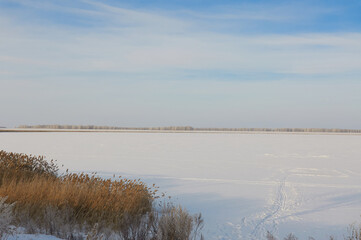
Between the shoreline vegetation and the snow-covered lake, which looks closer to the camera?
the shoreline vegetation

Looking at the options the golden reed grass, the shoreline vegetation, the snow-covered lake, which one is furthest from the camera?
the snow-covered lake

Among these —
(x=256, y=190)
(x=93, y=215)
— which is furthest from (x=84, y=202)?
(x=256, y=190)

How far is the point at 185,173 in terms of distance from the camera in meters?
15.6

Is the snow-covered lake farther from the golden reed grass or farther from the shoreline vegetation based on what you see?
the golden reed grass

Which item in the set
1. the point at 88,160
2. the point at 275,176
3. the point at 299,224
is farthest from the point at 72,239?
the point at 88,160

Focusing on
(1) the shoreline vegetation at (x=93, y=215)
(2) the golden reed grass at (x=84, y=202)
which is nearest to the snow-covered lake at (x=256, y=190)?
(1) the shoreline vegetation at (x=93, y=215)

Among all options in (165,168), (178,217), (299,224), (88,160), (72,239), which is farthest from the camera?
(88,160)

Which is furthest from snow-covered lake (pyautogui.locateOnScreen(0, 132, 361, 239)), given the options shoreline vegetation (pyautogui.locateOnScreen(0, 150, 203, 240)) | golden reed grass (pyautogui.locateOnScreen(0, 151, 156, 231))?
golden reed grass (pyautogui.locateOnScreen(0, 151, 156, 231))

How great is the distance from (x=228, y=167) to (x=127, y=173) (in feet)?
16.1

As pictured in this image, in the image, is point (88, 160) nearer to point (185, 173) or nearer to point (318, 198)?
point (185, 173)

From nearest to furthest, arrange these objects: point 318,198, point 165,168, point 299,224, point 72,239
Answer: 1. point 72,239
2. point 299,224
3. point 318,198
4. point 165,168

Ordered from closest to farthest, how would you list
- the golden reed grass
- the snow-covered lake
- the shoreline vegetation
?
the shoreline vegetation < the golden reed grass < the snow-covered lake

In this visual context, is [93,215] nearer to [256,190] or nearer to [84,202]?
[84,202]

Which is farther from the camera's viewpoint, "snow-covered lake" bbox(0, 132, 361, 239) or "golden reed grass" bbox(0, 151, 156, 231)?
"snow-covered lake" bbox(0, 132, 361, 239)
